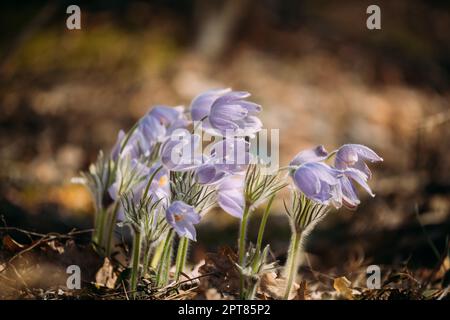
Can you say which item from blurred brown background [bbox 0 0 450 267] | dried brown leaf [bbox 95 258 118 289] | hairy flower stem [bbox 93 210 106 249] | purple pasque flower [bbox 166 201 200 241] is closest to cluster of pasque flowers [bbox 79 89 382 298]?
purple pasque flower [bbox 166 201 200 241]

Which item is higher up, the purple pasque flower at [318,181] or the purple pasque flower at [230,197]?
the purple pasque flower at [318,181]

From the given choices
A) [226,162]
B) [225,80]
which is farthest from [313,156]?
[225,80]

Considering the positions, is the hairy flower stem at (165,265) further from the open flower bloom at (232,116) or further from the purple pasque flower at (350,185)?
the purple pasque flower at (350,185)

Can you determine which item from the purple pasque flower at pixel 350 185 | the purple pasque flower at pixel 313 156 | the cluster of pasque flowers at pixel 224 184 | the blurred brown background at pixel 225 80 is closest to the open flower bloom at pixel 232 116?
the cluster of pasque flowers at pixel 224 184

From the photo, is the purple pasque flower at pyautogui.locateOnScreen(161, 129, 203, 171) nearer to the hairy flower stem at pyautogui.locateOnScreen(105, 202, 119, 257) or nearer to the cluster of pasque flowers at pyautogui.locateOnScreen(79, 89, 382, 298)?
the cluster of pasque flowers at pyautogui.locateOnScreen(79, 89, 382, 298)
